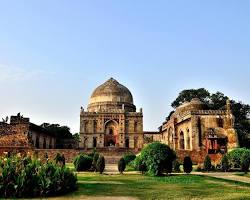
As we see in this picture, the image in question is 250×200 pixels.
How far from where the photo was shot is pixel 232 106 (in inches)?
1905

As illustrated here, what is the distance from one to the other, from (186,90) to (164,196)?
155 feet

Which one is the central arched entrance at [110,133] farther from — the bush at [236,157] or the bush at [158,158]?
the bush at [158,158]

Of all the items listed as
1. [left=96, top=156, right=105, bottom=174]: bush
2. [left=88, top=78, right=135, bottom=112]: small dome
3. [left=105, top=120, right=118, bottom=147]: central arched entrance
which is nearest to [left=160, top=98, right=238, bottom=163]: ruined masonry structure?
[left=105, top=120, right=118, bottom=147]: central arched entrance

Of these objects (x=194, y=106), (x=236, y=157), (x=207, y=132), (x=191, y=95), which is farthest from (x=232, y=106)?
(x=236, y=157)

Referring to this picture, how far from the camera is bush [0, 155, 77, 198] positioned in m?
8.88

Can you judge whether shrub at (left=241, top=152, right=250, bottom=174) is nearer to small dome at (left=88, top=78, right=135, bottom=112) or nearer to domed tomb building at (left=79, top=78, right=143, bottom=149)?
domed tomb building at (left=79, top=78, right=143, bottom=149)

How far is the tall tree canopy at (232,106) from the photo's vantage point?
137 feet

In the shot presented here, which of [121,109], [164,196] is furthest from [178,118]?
[164,196]

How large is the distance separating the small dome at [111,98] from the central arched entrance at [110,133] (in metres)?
2.18

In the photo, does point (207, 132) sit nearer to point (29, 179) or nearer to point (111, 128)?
point (111, 128)

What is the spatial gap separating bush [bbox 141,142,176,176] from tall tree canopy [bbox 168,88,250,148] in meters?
25.8

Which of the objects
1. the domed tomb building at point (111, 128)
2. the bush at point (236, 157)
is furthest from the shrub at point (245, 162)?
the domed tomb building at point (111, 128)

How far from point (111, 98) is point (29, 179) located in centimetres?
3875

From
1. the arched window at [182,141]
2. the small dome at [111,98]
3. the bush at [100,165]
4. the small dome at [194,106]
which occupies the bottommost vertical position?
the bush at [100,165]
